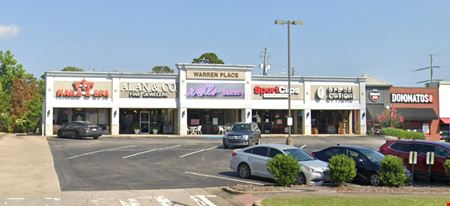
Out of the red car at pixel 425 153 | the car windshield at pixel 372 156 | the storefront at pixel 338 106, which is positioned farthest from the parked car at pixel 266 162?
the storefront at pixel 338 106

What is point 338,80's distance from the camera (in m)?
51.4

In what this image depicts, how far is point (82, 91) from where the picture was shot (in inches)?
1791

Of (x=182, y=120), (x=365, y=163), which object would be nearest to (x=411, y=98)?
(x=182, y=120)

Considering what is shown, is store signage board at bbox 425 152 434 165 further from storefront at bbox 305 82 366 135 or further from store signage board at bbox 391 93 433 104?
store signage board at bbox 391 93 433 104

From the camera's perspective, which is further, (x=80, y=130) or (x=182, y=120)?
(x=182, y=120)

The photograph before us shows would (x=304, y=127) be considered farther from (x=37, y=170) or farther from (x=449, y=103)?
(x=37, y=170)

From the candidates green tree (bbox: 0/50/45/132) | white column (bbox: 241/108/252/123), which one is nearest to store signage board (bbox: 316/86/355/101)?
white column (bbox: 241/108/252/123)

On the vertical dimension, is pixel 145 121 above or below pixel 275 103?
below

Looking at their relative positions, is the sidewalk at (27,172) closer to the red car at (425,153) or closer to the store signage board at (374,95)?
the red car at (425,153)

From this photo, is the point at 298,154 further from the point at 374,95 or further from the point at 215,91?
Result: the point at 374,95

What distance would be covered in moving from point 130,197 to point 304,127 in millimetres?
37487

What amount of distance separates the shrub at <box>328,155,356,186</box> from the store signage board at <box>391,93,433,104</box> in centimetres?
3880

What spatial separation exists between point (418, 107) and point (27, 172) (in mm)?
43523

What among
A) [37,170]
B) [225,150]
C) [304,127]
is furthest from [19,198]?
[304,127]
